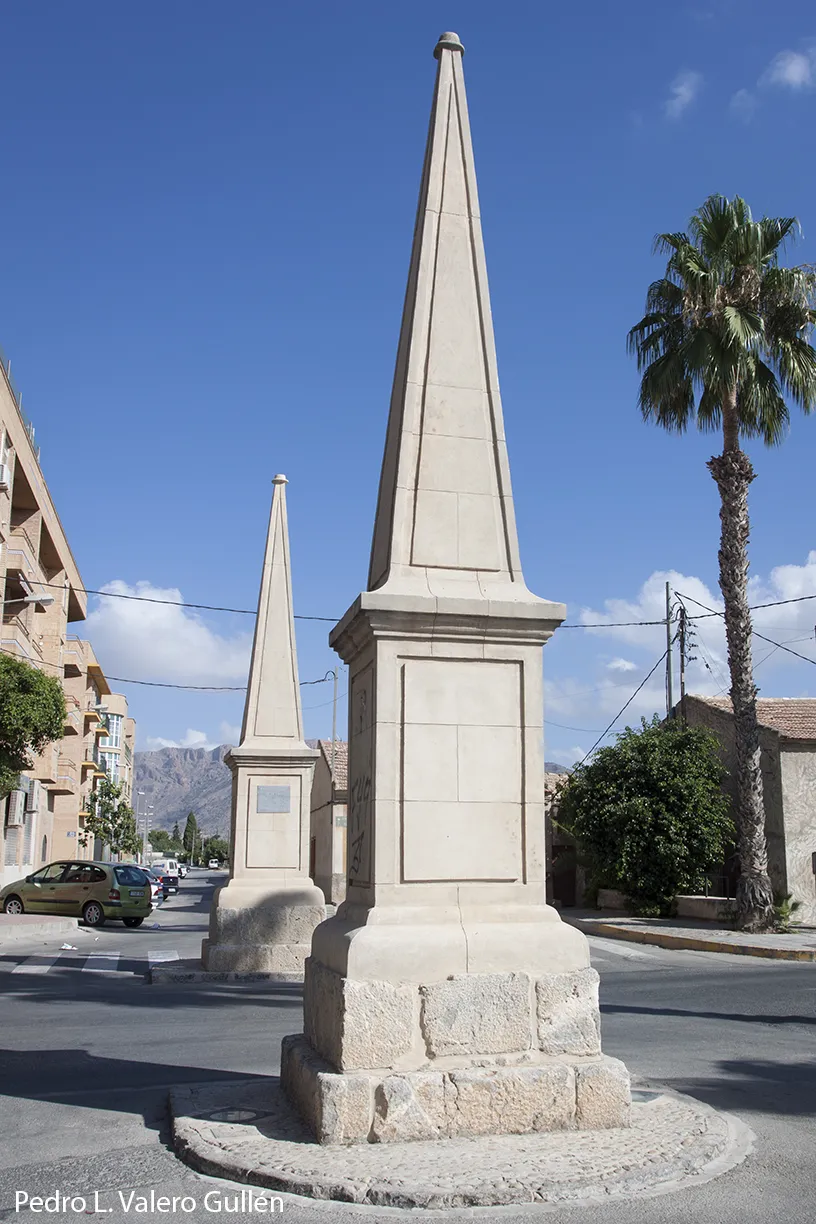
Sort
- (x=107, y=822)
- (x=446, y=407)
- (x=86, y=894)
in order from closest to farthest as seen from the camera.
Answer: (x=446, y=407) < (x=86, y=894) < (x=107, y=822)

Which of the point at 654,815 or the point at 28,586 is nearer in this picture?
the point at 654,815

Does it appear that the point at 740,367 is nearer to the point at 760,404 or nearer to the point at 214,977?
the point at 760,404

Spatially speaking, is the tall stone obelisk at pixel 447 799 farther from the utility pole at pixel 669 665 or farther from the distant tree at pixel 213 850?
the distant tree at pixel 213 850

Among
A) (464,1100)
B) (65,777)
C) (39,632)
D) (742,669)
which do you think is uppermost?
(39,632)

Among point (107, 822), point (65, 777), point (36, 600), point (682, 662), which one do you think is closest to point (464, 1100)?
point (36, 600)

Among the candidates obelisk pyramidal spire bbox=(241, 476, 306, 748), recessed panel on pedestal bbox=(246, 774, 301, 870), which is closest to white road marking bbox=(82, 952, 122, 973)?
recessed panel on pedestal bbox=(246, 774, 301, 870)

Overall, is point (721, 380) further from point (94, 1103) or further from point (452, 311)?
point (94, 1103)

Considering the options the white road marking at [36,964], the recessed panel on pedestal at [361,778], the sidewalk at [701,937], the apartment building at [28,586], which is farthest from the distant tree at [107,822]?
the recessed panel on pedestal at [361,778]

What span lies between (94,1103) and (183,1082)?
0.65 metres

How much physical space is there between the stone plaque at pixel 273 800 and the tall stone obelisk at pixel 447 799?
26.1 feet

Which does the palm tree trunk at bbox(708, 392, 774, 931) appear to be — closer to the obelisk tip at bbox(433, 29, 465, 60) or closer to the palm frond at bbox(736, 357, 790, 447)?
the palm frond at bbox(736, 357, 790, 447)

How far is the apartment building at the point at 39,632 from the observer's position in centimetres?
3281

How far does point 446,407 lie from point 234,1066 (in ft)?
15.1

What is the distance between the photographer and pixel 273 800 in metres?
14.0
